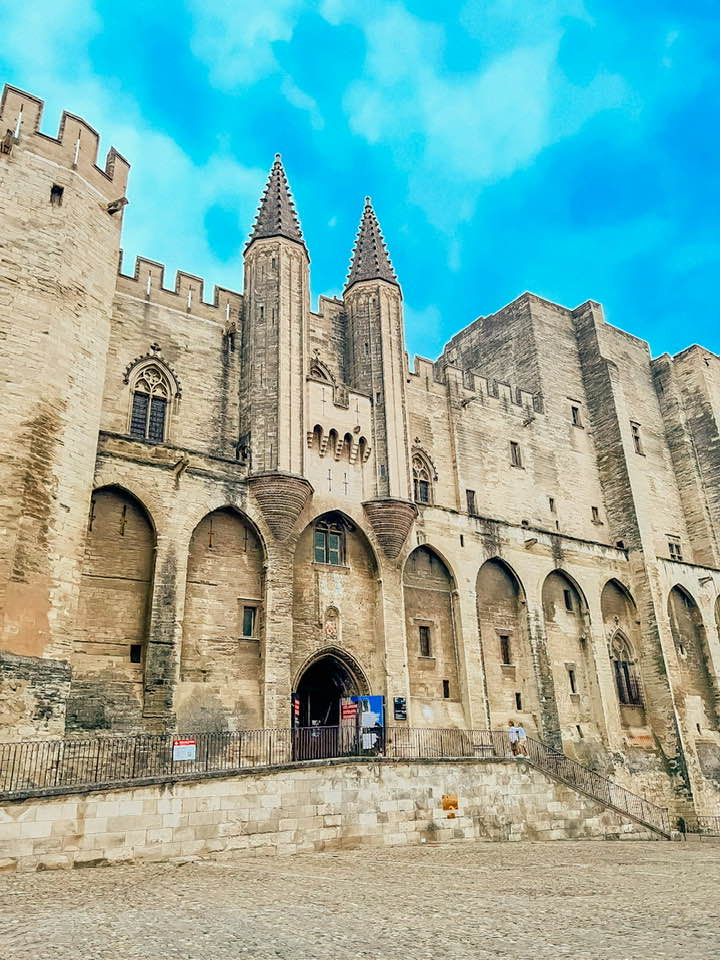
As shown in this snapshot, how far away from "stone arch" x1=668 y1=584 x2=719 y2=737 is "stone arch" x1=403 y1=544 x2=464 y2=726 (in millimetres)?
11312

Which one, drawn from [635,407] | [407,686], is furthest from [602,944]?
[635,407]

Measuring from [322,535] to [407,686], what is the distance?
5.47m

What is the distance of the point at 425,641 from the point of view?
25375 mm

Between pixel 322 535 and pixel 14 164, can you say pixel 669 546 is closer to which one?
pixel 322 535

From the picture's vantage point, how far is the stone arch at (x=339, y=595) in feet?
74.0

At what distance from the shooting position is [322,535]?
24031 mm

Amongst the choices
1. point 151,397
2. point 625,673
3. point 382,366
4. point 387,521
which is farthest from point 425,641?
point 151,397

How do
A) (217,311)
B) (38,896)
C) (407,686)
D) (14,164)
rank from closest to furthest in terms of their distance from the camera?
(38,896) < (14,164) < (407,686) < (217,311)

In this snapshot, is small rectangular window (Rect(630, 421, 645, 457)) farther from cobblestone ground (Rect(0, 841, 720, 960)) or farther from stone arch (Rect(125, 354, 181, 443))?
cobblestone ground (Rect(0, 841, 720, 960))

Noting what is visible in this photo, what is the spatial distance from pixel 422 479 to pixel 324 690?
9515 millimetres

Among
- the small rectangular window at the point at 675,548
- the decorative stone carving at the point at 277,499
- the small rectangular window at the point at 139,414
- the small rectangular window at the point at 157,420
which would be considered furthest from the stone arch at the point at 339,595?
the small rectangular window at the point at 675,548

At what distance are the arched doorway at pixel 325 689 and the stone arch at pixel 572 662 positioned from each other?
343 inches

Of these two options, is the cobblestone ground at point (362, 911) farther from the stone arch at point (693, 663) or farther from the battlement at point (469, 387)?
the battlement at point (469, 387)

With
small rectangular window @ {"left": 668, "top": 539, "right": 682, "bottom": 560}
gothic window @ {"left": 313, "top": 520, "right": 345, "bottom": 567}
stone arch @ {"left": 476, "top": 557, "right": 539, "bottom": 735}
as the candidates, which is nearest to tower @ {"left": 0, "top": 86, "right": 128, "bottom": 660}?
gothic window @ {"left": 313, "top": 520, "right": 345, "bottom": 567}
